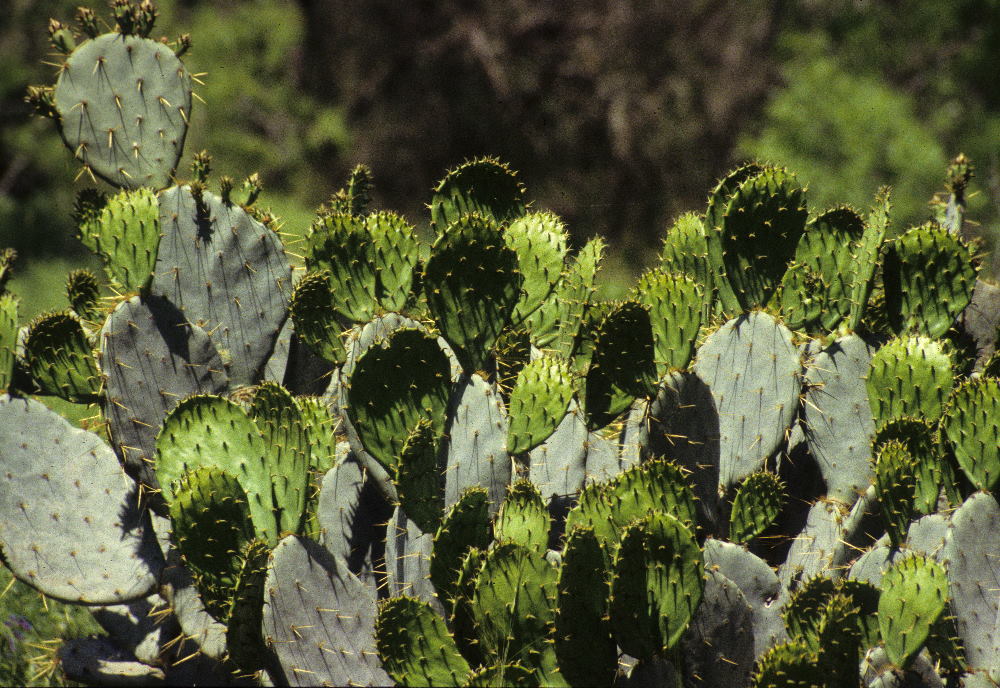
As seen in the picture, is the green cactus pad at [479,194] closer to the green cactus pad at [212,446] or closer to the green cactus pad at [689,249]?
the green cactus pad at [689,249]

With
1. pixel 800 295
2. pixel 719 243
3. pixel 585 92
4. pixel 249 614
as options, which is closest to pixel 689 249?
pixel 719 243

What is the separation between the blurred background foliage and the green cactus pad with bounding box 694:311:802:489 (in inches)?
275

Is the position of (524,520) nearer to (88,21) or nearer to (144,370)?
(144,370)

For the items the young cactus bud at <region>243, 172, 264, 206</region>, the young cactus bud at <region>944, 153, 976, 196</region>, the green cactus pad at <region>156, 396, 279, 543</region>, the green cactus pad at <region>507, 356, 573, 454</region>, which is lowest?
the green cactus pad at <region>156, 396, 279, 543</region>

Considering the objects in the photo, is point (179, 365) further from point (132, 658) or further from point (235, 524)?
point (132, 658)

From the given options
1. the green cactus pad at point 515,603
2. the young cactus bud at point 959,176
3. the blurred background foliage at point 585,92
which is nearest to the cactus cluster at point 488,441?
the green cactus pad at point 515,603

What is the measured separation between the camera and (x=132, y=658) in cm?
246

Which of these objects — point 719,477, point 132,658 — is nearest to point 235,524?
point 132,658

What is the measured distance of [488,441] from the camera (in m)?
2.08

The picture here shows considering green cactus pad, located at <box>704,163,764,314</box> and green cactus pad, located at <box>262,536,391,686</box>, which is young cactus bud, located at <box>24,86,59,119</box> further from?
green cactus pad, located at <box>704,163,764,314</box>

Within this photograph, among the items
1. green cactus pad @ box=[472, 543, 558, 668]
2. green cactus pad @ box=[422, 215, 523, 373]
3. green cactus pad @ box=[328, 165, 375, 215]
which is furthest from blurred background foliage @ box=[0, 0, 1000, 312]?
green cactus pad @ box=[472, 543, 558, 668]

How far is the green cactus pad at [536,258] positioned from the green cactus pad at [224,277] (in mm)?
620

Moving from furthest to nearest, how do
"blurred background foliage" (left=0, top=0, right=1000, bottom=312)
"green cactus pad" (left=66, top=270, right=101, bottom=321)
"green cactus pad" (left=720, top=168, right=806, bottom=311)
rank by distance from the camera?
1. "blurred background foliage" (left=0, top=0, right=1000, bottom=312)
2. "green cactus pad" (left=66, top=270, right=101, bottom=321)
3. "green cactus pad" (left=720, top=168, right=806, bottom=311)

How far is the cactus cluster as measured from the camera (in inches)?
75.7
